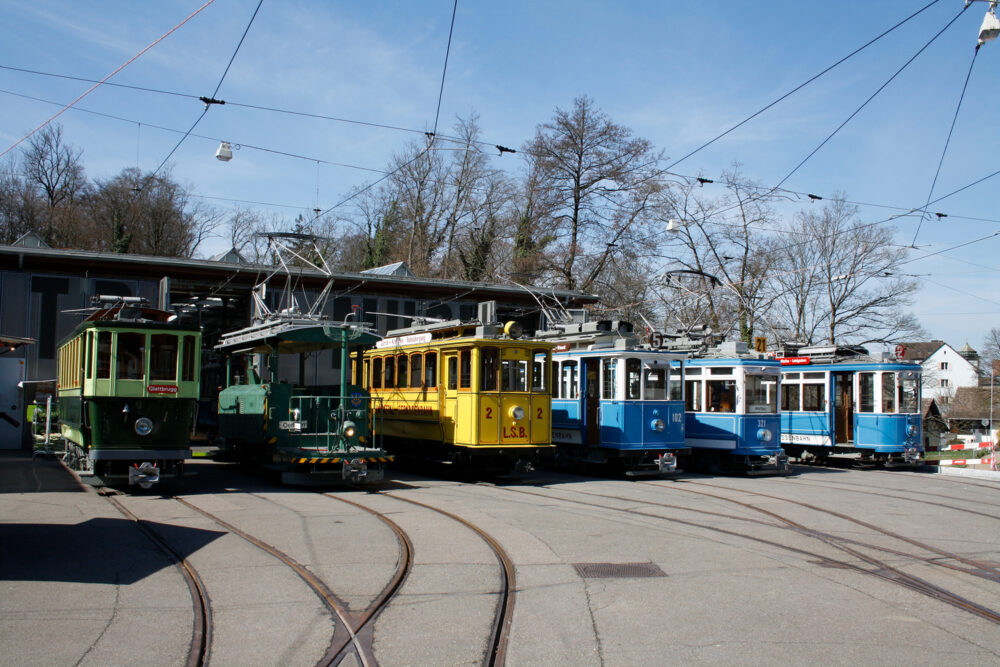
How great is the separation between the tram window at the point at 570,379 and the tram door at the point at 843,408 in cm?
764

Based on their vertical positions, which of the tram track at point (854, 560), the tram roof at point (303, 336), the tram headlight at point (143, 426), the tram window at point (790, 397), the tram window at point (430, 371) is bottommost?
the tram track at point (854, 560)

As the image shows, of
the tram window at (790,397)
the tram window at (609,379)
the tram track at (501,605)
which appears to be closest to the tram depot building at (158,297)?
the tram window at (609,379)

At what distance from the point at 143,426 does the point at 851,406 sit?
675 inches

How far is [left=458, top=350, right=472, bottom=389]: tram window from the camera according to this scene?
1609 centimetres

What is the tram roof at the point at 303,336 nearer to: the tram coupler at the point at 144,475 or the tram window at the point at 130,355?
the tram window at the point at 130,355

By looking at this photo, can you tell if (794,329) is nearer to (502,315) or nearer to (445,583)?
(502,315)

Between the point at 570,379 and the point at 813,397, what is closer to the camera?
the point at 570,379

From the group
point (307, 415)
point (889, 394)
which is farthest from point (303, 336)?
point (889, 394)

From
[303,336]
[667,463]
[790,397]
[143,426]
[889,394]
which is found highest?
[303,336]

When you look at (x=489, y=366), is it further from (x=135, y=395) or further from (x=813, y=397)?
(x=813, y=397)

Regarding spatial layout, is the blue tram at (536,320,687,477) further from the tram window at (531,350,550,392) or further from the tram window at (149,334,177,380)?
the tram window at (149,334,177,380)

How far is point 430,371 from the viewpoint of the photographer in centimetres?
1748

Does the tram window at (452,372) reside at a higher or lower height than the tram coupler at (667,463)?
higher

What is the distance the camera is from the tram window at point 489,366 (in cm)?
1598
